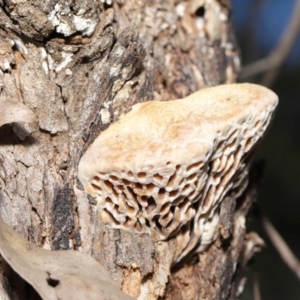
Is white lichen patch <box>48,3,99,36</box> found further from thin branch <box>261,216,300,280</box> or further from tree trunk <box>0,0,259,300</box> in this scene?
thin branch <box>261,216,300,280</box>

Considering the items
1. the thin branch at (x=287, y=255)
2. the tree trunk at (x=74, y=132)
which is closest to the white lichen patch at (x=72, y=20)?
the tree trunk at (x=74, y=132)

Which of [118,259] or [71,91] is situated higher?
[71,91]

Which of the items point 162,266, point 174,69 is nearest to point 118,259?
point 162,266

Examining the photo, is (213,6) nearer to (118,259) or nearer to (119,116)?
(119,116)

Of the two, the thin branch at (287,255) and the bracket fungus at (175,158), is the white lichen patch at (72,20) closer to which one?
the bracket fungus at (175,158)

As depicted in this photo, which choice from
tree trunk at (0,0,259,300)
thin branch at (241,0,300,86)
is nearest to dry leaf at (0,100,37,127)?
tree trunk at (0,0,259,300)

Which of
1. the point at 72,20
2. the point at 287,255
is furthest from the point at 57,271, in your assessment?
the point at 287,255

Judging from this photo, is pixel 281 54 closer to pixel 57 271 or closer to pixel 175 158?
pixel 175 158
